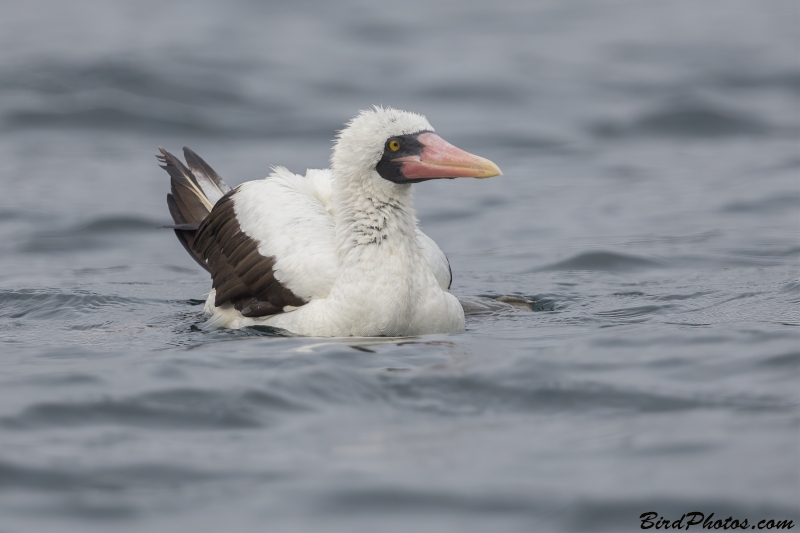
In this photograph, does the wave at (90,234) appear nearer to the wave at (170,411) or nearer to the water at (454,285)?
the water at (454,285)

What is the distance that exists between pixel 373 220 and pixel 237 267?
1238 millimetres

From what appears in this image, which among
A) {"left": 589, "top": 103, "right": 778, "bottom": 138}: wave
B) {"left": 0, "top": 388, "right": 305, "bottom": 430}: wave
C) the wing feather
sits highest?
{"left": 589, "top": 103, "right": 778, "bottom": 138}: wave

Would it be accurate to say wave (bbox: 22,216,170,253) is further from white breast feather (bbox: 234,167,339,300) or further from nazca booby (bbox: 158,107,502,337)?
nazca booby (bbox: 158,107,502,337)

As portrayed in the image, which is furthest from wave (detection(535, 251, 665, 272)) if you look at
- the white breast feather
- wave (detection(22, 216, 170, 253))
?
wave (detection(22, 216, 170, 253))

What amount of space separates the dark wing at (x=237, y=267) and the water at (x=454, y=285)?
42 cm

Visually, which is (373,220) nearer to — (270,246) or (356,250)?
(356,250)

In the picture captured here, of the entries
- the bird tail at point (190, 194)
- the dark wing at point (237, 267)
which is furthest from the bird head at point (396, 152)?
the bird tail at point (190, 194)

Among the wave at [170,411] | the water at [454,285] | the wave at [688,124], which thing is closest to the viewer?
the water at [454,285]

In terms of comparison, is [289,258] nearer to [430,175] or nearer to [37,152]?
[430,175]

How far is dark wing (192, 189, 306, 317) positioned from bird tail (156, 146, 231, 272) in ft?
1.57

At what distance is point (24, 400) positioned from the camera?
618 centimetres

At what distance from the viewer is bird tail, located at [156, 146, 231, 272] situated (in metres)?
9.71

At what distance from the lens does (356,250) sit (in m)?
7.67

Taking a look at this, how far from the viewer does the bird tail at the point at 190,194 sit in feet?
31.9
